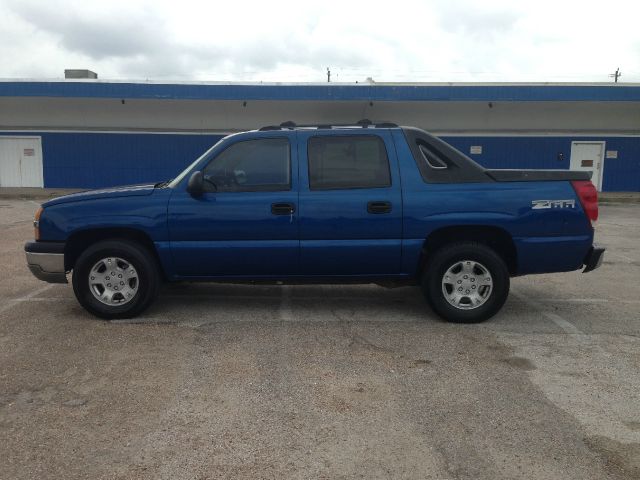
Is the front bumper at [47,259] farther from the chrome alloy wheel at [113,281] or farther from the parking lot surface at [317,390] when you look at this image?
the parking lot surface at [317,390]

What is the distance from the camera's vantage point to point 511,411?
3609 millimetres

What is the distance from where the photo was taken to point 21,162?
24.2 metres

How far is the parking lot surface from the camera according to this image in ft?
9.95

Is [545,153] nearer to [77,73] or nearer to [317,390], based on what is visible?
[77,73]

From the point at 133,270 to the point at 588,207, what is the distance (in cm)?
434

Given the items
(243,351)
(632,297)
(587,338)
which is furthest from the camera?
(632,297)

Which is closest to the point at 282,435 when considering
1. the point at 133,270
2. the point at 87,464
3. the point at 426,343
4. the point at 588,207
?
the point at 87,464

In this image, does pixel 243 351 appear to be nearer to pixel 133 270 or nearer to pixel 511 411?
pixel 133 270

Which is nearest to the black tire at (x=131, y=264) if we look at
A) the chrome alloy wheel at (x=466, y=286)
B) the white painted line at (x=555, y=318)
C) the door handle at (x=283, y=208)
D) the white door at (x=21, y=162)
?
the door handle at (x=283, y=208)

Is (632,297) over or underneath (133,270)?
underneath

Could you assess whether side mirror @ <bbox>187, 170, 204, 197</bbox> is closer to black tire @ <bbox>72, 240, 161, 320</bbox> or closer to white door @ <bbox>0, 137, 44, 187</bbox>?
black tire @ <bbox>72, 240, 161, 320</bbox>

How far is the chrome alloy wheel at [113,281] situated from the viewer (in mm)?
5383

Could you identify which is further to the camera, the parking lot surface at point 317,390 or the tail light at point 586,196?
the tail light at point 586,196

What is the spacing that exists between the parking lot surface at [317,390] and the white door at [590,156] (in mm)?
19530
